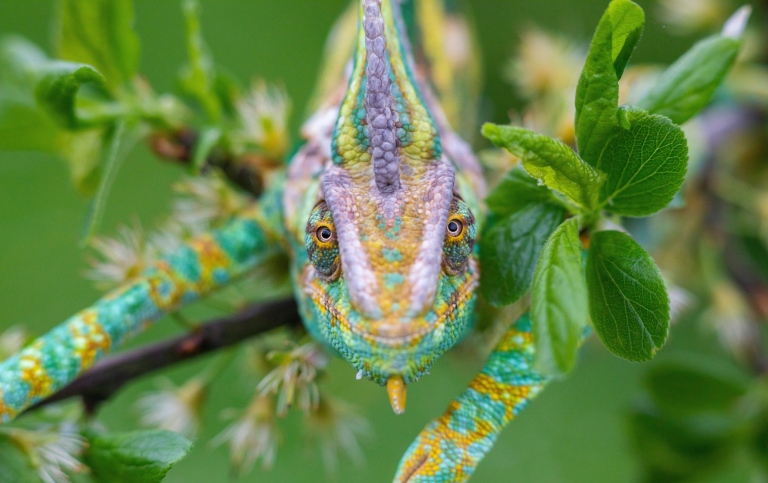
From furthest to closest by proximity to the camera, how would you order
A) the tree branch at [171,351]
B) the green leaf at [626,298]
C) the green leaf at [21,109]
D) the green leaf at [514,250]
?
the green leaf at [21,109]
the tree branch at [171,351]
the green leaf at [514,250]
the green leaf at [626,298]

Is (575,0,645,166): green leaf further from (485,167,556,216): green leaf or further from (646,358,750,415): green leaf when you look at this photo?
(646,358,750,415): green leaf

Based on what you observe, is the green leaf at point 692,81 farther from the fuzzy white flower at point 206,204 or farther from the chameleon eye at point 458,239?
the fuzzy white flower at point 206,204

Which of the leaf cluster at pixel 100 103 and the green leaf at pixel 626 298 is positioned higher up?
the leaf cluster at pixel 100 103

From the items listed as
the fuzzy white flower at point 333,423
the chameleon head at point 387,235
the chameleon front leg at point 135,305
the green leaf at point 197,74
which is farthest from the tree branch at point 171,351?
the green leaf at point 197,74

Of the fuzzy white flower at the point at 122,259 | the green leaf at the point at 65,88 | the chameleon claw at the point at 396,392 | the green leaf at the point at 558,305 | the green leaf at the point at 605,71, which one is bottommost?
the chameleon claw at the point at 396,392

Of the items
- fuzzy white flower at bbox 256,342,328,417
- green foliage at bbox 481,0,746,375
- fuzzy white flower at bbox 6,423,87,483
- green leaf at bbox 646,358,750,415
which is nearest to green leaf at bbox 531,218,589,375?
green foliage at bbox 481,0,746,375

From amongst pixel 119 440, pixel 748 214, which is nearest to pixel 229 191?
pixel 119 440

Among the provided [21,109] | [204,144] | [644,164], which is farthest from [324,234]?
[21,109]

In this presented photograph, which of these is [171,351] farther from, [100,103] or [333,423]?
[100,103]
